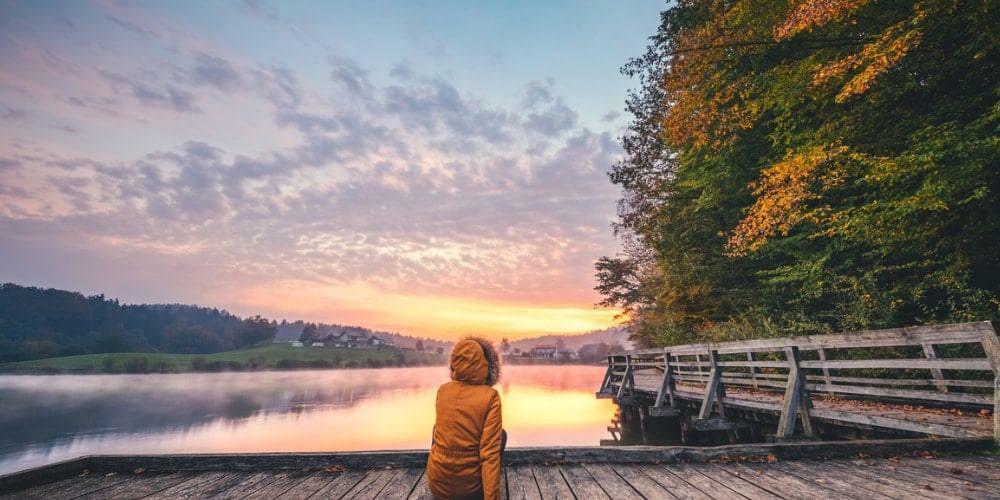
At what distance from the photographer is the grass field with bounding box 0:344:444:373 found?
87.4m

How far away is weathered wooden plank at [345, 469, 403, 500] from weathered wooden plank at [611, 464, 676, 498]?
2234 millimetres

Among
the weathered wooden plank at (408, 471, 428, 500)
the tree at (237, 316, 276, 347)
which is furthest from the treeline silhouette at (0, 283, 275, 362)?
the weathered wooden plank at (408, 471, 428, 500)

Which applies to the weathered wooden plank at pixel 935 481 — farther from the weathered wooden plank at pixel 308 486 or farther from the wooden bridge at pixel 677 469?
the weathered wooden plank at pixel 308 486

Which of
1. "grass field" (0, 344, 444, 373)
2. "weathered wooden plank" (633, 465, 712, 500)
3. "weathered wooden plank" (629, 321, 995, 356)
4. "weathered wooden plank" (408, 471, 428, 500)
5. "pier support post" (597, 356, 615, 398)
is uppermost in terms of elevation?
"weathered wooden plank" (629, 321, 995, 356)

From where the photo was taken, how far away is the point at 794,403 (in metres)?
6.72

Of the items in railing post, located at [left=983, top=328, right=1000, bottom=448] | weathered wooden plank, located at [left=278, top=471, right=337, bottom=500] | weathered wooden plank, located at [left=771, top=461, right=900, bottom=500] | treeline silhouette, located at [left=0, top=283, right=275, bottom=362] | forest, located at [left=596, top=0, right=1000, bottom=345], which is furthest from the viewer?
treeline silhouette, located at [left=0, top=283, right=275, bottom=362]

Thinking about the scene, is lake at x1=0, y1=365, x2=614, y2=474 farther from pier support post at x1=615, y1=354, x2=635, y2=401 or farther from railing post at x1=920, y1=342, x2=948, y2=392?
railing post at x1=920, y1=342, x2=948, y2=392

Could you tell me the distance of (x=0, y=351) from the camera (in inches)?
3723

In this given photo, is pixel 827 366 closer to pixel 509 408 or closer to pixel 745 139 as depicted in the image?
pixel 745 139

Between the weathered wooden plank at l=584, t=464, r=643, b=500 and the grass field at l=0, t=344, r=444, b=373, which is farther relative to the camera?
the grass field at l=0, t=344, r=444, b=373

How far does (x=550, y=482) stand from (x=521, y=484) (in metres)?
0.28

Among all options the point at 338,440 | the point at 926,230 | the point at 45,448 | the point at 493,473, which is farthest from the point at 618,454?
the point at 45,448

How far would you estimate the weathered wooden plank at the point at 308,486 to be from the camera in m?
3.51

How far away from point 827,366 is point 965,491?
14.0 feet
